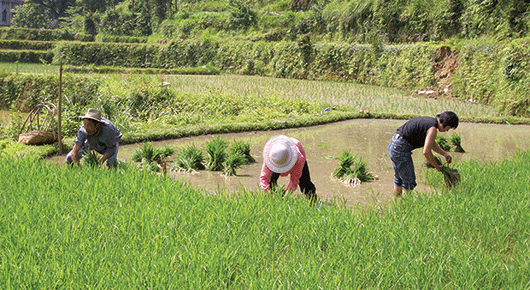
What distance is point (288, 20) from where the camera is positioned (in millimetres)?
28406

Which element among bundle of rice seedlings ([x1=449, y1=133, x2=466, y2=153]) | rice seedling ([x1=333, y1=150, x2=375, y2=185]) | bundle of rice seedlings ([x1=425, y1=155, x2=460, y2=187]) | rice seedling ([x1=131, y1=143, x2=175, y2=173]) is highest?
bundle of rice seedlings ([x1=425, y1=155, x2=460, y2=187])

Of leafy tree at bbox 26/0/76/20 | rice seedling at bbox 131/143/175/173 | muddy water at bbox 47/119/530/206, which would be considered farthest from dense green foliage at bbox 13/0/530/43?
rice seedling at bbox 131/143/175/173

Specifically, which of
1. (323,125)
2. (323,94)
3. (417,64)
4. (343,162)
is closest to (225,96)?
(323,125)

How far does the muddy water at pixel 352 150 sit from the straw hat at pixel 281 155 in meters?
0.62

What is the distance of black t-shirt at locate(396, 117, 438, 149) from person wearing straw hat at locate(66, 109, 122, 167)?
2.83 metres

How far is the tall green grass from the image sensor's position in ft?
7.91

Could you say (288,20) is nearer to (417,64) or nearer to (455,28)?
(455,28)

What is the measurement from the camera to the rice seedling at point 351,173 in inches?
206

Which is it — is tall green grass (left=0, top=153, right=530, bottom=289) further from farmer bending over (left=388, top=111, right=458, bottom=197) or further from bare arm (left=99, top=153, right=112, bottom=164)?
bare arm (left=99, top=153, right=112, bottom=164)

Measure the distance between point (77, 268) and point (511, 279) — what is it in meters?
2.23

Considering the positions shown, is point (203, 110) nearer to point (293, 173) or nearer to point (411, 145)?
point (411, 145)

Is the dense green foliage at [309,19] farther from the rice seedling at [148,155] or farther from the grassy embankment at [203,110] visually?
the rice seedling at [148,155]

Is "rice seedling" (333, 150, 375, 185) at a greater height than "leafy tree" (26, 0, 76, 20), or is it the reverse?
"leafy tree" (26, 0, 76, 20)

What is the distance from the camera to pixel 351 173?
529cm
